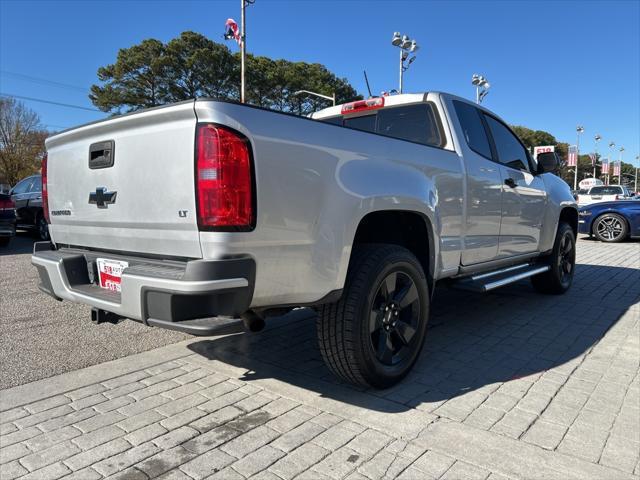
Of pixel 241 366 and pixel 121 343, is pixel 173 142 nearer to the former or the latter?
pixel 241 366

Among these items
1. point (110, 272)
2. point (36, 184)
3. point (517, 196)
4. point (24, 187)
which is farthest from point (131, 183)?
point (24, 187)

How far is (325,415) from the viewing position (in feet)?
8.96

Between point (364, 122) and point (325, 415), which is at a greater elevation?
point (364, 122)

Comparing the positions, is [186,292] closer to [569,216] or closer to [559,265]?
[559,265]

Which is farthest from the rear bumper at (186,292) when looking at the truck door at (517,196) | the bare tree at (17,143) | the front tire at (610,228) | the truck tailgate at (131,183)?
the bare tree at (17,143)

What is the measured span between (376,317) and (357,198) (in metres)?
0.79

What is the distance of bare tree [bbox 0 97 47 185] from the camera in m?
34.8

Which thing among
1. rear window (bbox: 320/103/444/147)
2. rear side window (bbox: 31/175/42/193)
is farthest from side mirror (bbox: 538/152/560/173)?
rear side window (bbox: 31/175/42/193)

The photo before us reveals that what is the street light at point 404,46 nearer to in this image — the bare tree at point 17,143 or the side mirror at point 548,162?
the side mirror at point 548,162

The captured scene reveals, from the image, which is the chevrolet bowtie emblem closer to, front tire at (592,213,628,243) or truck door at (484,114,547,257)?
truck door at (484,114,547,257)

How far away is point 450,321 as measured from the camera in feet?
15.6

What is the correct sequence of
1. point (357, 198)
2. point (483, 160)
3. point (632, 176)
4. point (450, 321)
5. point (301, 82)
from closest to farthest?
point (357, 198), point (483, 160), point (450, 321), point (301, 82), point (632, 176)

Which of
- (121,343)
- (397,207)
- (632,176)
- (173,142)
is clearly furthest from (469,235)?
(632,176)

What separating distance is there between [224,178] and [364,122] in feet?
8.36
